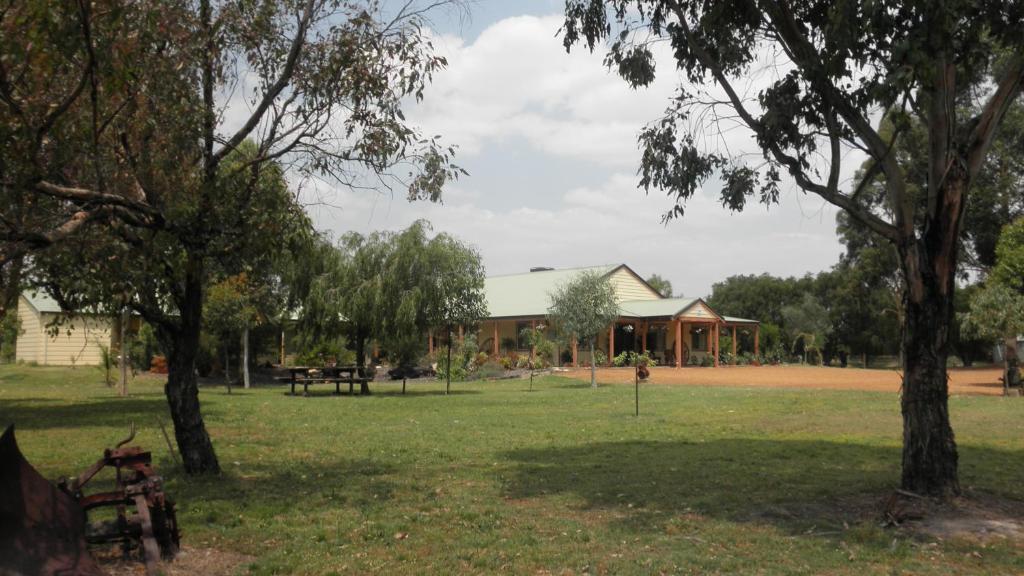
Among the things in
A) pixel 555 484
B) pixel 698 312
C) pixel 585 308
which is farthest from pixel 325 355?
pixel 555 484

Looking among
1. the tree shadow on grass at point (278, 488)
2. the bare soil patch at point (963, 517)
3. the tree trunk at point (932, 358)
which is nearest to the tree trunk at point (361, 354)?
the tree shadow on grass at point (278, 488)

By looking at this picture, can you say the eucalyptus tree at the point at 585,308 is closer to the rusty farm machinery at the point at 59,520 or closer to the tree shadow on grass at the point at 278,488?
the tree shadow on grass at the point at 278,488

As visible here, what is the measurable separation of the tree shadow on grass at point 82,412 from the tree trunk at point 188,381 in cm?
489

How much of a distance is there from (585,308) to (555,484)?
2036 cm

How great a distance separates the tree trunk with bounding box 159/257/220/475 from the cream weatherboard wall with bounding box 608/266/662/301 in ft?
122

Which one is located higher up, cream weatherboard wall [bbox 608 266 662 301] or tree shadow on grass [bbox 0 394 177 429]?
cream weatherboard wall [bbox 608 266 662 301]

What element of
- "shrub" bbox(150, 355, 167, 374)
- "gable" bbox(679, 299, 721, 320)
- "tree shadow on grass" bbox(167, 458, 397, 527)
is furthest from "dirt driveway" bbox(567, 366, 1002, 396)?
"tree shadow on grass" bbox(167, 458, 397, 527)

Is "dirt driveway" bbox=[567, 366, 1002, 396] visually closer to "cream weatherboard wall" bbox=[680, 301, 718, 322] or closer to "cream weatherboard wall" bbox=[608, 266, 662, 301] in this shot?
"cream weatherboard wall" bbox=[680, 301, 718, 322]

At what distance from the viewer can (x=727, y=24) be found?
10.4m

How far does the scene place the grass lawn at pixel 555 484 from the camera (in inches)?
272

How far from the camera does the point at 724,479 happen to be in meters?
10.4

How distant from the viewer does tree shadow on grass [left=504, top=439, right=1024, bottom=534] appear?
8.54m

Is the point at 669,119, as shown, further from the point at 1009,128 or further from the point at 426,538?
the point at 1009,128

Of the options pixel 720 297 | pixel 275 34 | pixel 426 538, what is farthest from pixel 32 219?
pixel 720 297
